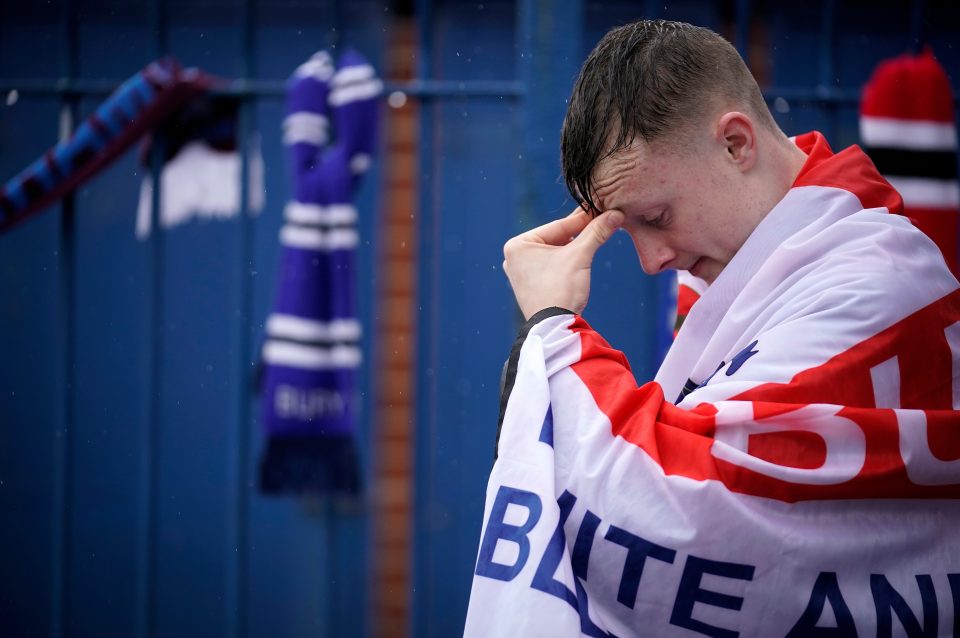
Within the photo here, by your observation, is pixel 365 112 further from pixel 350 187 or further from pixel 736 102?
pixel 736 102

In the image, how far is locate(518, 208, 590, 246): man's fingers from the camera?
A: 4.58ft

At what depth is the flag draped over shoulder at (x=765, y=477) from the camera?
113cm

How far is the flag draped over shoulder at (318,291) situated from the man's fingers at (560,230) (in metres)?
1.26

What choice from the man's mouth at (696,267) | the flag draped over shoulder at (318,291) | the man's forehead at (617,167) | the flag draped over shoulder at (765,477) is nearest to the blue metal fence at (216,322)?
the flag draped over shoulder at (318,291)

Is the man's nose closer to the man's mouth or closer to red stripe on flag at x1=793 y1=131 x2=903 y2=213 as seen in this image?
the man's mouth

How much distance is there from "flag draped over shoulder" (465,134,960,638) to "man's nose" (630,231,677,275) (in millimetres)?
186

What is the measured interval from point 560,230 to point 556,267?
0.34 ft

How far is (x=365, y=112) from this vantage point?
261 cm

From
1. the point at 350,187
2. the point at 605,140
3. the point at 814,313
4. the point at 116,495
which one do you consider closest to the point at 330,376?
the point at 350,187

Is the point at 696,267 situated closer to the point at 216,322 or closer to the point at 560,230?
the point at 560,230

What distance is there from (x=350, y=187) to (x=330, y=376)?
21.6 inches

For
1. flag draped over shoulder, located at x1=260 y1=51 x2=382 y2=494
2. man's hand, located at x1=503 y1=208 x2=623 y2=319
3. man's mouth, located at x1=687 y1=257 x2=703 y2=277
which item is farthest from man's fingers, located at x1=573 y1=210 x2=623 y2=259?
flag draped over shoulder, located at x1=260 y1=51 x2=382 y2=494

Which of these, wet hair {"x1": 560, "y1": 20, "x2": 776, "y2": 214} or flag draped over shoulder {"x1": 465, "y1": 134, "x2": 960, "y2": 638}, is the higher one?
wet hair {"x1": 560, "y1": 20, "x2": 776, "y2": 214}

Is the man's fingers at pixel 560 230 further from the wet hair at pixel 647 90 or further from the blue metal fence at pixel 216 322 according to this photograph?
the blue metal fence at pixel 216 322
